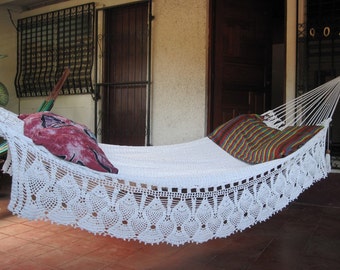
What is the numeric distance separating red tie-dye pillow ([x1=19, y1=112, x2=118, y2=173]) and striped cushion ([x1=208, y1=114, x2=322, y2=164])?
1.02m

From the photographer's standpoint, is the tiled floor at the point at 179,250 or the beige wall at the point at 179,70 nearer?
the tiled floor at the point at 179,250

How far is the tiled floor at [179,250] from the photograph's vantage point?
1.78 metres

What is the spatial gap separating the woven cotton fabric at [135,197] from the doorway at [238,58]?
186 cm

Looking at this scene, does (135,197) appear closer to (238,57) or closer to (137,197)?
(137,197)

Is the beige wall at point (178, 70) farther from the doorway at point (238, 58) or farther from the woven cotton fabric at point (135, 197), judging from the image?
the woven cotton fabric at point (135, 197)

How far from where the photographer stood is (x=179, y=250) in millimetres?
1983

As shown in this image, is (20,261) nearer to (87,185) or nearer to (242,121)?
(87,185)

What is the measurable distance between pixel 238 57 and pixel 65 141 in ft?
8.25

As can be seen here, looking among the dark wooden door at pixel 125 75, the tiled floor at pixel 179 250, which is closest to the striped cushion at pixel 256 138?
the tiled floor at pixel 179 250

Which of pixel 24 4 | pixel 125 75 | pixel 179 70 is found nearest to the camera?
pixel 179 70

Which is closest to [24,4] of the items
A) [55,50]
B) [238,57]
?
[55,50]

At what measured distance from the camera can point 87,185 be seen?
4.56 feet

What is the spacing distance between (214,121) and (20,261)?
2.18 meters

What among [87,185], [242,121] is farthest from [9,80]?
[87,185]
